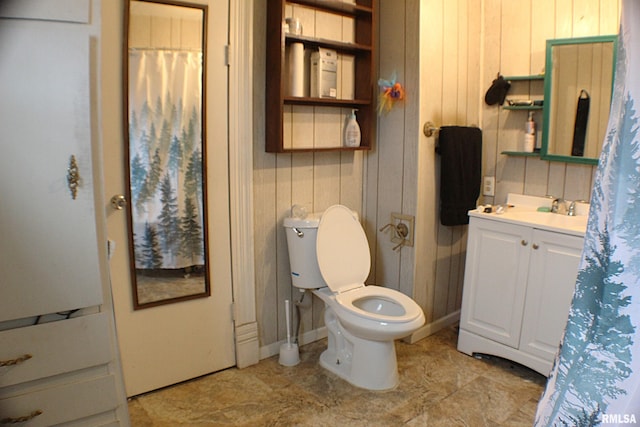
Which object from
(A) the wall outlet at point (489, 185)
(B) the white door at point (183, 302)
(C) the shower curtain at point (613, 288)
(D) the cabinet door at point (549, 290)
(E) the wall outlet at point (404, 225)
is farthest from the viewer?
(A) the wall outlet at point (489, 185)

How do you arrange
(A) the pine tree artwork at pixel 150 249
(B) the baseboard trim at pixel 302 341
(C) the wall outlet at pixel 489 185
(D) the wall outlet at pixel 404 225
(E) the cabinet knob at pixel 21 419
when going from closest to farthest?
(E) the cabinet knob at pixel 21 419 < (A) the pine tree artwork at pixel 150 249 < (B) the baseboard trim at pixel 302 341 < (D) the wall outlet at pixel 404 225 < (C) the wall outlet at pixel 489 185

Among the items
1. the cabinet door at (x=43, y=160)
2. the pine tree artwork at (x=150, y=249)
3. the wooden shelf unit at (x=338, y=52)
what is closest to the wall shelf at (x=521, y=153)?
the wooden shelf unit at (x=338, y=52)

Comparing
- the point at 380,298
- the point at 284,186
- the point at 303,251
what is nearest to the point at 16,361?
the point at 303,251

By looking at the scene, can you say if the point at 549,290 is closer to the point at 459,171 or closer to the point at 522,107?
the point at 459,171

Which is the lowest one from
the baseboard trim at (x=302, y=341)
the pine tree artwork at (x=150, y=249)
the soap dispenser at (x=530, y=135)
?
the baseboard trim at (x=302, y=341)

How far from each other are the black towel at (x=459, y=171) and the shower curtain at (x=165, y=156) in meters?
1.39

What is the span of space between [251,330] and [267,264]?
14.3 inches

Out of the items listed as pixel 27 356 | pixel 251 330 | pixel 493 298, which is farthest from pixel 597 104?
pixel 27 356

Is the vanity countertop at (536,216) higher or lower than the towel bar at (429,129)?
lower

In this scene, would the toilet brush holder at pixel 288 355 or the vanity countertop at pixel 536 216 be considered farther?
the toilet brush holder at pixel 288 355

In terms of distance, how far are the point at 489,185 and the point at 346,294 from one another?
1.25 m

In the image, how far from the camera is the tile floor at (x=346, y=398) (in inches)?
88.8

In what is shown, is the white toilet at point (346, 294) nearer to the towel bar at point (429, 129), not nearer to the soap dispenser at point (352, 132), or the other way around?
the soap dispenser at point (352, 132)

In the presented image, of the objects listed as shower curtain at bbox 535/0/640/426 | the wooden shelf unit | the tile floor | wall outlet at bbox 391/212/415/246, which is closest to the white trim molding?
the wooden shelf unit
